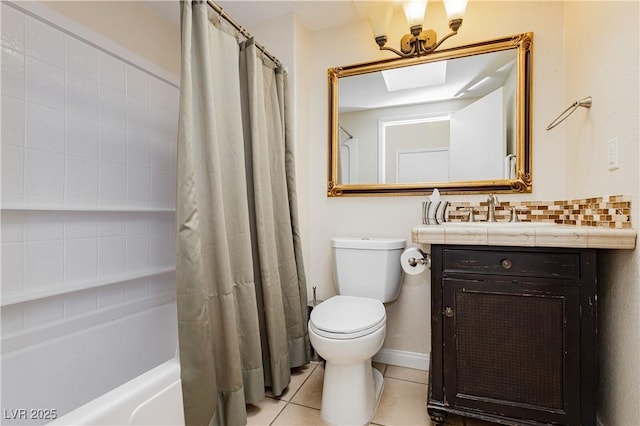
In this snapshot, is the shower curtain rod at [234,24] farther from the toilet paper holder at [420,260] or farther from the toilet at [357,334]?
the toilet paper holder at [420,260]

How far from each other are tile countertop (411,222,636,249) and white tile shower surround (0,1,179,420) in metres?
1.60

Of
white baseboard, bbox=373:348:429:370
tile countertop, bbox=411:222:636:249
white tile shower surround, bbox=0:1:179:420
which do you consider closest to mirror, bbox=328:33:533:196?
tile countertop, bbox=411:222:636:249

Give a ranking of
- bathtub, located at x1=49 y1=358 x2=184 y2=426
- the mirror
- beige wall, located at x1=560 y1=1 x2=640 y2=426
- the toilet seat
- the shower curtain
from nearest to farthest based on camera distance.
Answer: bathtub, located at x1=49 y1=358 x2=184 y2=426 → beige wall, located at x1=560 y1=1 x2=640 y2=426 → the shower curtain → the toilet seat → the mirror

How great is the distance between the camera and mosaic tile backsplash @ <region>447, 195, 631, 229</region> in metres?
1.08

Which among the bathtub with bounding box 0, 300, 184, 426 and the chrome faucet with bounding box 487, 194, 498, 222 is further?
the chrome faucet with bounding box 487, 194, 498, 222

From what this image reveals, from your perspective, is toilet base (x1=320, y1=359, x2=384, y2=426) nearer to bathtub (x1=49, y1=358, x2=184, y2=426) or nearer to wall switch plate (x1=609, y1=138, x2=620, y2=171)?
bathtub (x1=49, y1=358, x2=184, y2=426)

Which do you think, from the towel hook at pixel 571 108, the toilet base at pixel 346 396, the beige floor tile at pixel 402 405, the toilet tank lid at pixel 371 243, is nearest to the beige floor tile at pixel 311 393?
the toilet base at pixel 346 396

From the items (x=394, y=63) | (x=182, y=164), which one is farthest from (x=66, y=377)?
(x=394, y=63)

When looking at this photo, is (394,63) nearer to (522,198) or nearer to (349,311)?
(522,198)

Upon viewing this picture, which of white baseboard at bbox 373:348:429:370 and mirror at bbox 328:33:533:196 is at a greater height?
mirror at bbox 328:33:533:196

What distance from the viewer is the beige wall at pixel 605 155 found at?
994 mm

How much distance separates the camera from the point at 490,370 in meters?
1.17

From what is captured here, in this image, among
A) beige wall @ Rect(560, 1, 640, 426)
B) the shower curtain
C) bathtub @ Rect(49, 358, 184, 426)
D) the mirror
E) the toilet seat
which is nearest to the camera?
bathtub @ Rect(49, 358, 184, 426)

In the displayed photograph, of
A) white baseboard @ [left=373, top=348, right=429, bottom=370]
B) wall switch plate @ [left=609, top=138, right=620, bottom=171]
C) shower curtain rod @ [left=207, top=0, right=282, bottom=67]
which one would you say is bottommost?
white baseboard @ [left=373, top=348, right=429, bottom=370]
